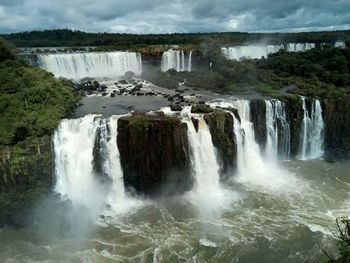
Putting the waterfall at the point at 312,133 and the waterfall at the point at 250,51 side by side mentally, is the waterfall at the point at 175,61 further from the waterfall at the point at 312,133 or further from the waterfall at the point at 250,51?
the waterfall at the point at 312,133

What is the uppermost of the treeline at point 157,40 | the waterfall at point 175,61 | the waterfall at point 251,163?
the treeline at point 157,40

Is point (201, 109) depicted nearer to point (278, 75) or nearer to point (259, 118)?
point (259, 118)

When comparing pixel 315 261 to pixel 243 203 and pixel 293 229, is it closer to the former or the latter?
pixel 293 229

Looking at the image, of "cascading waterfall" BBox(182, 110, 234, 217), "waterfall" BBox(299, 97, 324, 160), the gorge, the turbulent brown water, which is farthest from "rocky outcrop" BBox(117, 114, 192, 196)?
"waterfall" BBox(299, 97, 324, 160)

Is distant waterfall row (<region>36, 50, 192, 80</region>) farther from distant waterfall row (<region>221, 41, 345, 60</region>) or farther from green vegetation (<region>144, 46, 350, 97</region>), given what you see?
distant waterfall row (<region>221, 41, 345, 60</region>)

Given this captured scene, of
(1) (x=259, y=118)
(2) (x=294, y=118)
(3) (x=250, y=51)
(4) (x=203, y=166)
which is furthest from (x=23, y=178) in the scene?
(3) (x=250, y=51)

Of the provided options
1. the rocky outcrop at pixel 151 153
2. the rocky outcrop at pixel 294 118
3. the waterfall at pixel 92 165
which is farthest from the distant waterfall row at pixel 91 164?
the rocky outcrop at pixel 294 118
